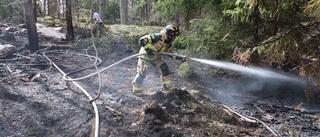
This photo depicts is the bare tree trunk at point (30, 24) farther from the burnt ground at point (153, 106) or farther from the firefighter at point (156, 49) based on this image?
the firefighter at point (156, 49)

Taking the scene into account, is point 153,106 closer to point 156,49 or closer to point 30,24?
point 156,49

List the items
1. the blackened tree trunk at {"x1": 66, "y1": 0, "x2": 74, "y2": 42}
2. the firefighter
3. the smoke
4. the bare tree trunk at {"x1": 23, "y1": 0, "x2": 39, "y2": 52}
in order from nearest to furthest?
the firefighter → the smoke → the bare tree trunk at {"x1": 23, "y1": 0, "x2": 39, "y2": 52} → the blackened tree trunk at {"x1": 66, "y1": 0, "x2": 74, "y2": 42}

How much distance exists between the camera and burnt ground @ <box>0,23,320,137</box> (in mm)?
4848

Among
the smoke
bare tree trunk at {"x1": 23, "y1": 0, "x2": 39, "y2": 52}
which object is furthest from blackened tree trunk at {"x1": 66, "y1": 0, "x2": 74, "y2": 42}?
the smoke

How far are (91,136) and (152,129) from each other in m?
1.02

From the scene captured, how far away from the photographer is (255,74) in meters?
8.15

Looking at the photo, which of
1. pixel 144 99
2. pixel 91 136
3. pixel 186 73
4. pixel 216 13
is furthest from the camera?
pixel 186 73

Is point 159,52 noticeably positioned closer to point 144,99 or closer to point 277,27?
point 144,99

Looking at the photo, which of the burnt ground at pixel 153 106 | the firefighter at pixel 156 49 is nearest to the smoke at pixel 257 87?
the burnt ground at pixel 153 106

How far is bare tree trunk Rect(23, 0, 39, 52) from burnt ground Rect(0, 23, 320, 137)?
57.8 inches

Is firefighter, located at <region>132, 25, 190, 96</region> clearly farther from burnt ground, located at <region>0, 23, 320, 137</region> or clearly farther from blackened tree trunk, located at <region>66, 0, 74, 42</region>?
blackened tree trunk, located at <region>66, 0, 74, 42</region>

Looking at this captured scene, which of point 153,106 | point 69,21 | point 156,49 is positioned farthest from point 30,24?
point 153,106

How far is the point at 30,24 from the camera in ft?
33.8

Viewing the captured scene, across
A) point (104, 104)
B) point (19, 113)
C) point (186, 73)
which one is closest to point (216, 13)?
point (186, 73)
